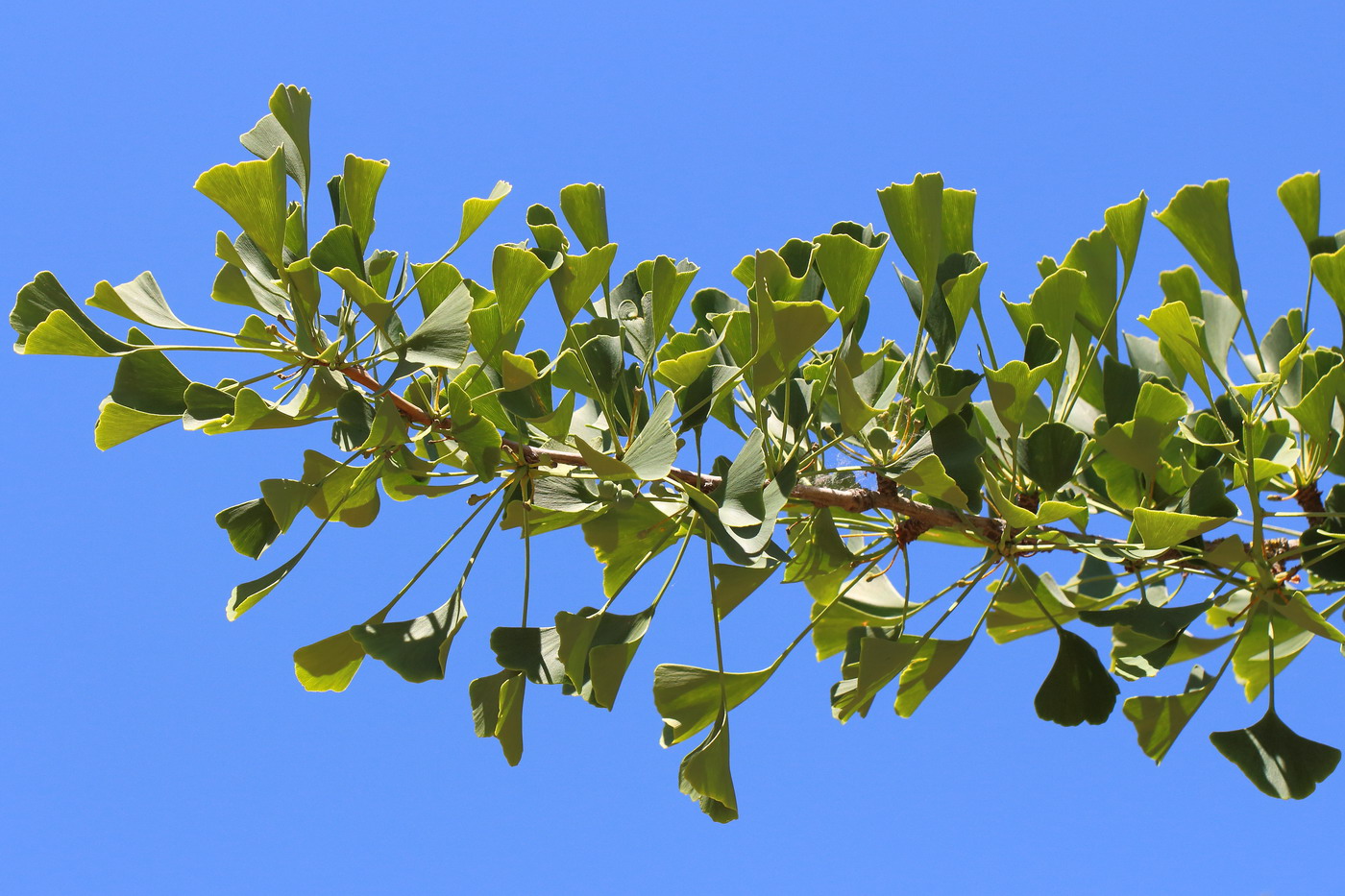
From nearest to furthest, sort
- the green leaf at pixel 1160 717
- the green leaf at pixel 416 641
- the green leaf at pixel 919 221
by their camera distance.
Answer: the green leaf at pixel 416 641 → the green leaf at pixel 919 221 → the green leaf at pixel 1160 717

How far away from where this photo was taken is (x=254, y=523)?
164 centimetres

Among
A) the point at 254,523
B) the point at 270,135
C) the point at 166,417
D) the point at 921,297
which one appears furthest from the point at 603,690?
the point at 270,135

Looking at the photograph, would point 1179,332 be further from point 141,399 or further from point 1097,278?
point 141,399

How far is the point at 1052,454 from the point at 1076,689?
0.46m

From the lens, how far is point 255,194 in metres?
1.41

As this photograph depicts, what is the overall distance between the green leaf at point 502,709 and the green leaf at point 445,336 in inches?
19.3

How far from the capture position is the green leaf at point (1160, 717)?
6.33 feet

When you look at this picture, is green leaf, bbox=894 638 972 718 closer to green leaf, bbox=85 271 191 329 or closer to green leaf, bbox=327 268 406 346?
green leaf, bbox=327 268 406 346

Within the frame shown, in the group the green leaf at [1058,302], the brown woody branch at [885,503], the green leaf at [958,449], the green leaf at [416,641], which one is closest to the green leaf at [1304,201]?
the green leaf at [1058,302]

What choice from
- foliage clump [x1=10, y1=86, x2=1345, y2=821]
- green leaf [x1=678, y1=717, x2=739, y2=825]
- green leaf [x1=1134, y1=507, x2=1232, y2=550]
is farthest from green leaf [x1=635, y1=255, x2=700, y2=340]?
green leaf [x1=1134, y1=507, x2=1232, y2=550]

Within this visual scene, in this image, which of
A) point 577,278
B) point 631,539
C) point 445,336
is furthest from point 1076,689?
point 445,336

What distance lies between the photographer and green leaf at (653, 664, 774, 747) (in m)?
1.72

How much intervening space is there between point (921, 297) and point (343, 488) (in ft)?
3.12

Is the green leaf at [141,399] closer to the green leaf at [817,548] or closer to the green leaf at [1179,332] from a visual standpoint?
the green leaf at [817,548]
